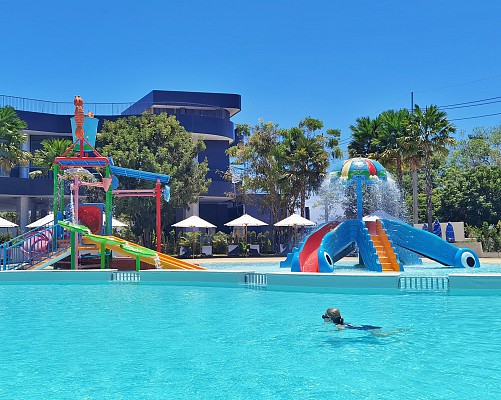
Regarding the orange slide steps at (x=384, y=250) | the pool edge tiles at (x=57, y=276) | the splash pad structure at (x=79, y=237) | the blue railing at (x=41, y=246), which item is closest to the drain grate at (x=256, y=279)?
the splash pad structure at (x=79, y=237)

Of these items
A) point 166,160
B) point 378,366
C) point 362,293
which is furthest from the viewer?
point 166,160

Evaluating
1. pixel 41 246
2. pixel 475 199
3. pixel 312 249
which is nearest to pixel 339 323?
pixel 312 249

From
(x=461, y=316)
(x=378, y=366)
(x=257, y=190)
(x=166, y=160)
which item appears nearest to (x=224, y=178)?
(x=257, y=190)

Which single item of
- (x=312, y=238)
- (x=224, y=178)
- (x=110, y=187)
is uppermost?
(x=224, y=178)

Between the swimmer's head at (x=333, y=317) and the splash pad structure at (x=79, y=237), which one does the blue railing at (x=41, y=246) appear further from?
the swimmer's head at (x=333, y=317)

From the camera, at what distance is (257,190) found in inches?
1453

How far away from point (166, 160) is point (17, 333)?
24067 millimetres

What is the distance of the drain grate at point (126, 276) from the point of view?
1839cm

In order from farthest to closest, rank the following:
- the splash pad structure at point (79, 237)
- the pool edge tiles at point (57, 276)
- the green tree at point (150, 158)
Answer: the green tree at point (150, 158) < the splash pad structure at point (79, 237) < the pool edge tiles at point (57, 276)

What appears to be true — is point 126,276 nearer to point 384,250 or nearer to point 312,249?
point 312,249

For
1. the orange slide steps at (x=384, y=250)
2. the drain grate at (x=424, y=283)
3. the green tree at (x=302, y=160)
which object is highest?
the green tree at (x=302, y=160)

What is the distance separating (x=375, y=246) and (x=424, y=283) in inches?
171

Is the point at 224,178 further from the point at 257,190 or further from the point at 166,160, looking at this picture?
the point at 166,160

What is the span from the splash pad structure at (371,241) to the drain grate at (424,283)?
10.6ft
